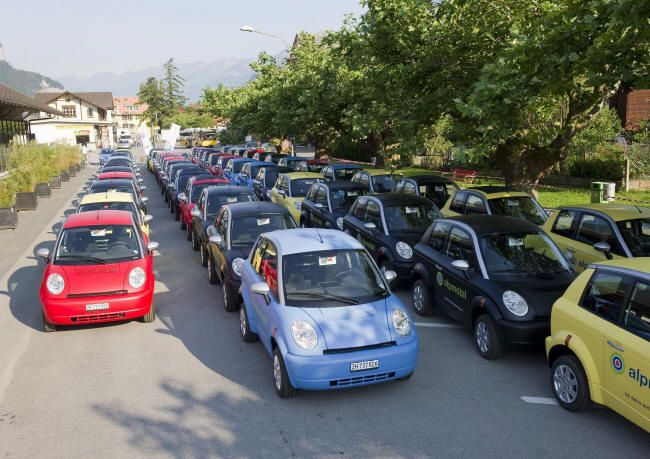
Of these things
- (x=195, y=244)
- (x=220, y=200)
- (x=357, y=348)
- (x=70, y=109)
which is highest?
(x=70, y=109)

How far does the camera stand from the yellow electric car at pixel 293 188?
17.2m

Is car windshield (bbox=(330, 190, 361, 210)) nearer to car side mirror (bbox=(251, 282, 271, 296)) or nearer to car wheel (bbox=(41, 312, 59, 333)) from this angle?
car wheel (bbox=(41, 312, 59, 333))

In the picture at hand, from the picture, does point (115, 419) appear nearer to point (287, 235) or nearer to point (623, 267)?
point (287, 235)

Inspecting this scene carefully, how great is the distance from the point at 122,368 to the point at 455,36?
36.5 feet

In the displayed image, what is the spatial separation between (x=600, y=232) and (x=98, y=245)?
8173 mm

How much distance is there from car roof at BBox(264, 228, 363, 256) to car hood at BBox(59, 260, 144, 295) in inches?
97.6

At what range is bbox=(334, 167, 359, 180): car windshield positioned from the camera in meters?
21.5

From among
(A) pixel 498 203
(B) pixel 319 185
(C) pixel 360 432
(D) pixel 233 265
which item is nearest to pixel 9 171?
(B) pixel 319 185

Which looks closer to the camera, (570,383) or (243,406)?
(570,383)

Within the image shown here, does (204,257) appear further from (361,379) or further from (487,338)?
(361,379)

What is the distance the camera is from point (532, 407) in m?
6.35

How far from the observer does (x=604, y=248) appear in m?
8.52

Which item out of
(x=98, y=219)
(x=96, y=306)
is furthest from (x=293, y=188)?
(x=96, y=306)

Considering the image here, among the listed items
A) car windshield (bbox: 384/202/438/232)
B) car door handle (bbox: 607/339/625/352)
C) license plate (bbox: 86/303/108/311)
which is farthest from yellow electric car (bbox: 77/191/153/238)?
car door handle (bbox: 607/339/625/352)
